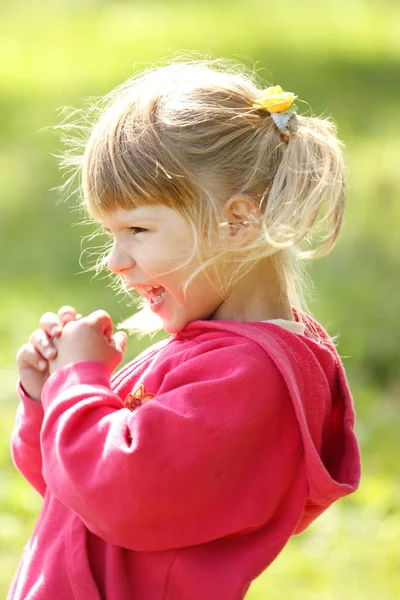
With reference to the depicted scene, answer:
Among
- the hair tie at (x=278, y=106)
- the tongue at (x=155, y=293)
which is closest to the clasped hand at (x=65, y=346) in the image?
the tongue at (x=155, y=293)

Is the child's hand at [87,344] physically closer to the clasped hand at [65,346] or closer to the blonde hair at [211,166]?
the clasped hand at [65,346]

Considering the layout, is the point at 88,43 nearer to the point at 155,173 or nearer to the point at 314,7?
the point at 314,7

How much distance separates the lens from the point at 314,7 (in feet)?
56.6

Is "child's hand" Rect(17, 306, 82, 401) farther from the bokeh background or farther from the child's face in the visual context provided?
the bokeh background

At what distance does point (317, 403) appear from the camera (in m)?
2.44

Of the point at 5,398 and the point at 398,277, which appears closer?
the point at 5,398

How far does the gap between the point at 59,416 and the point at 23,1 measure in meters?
16.1

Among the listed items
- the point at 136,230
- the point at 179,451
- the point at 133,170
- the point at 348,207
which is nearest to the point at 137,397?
the point at 179,451

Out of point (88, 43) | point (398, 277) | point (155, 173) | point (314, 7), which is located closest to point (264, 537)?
point (155, 173)

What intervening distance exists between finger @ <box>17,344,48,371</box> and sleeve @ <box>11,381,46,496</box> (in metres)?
0.08

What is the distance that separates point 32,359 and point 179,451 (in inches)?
18.6

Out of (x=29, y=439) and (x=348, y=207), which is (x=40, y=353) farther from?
(x=348, y=207)

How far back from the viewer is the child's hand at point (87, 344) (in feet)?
8.02

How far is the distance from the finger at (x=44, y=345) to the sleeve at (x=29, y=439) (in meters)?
0.14
